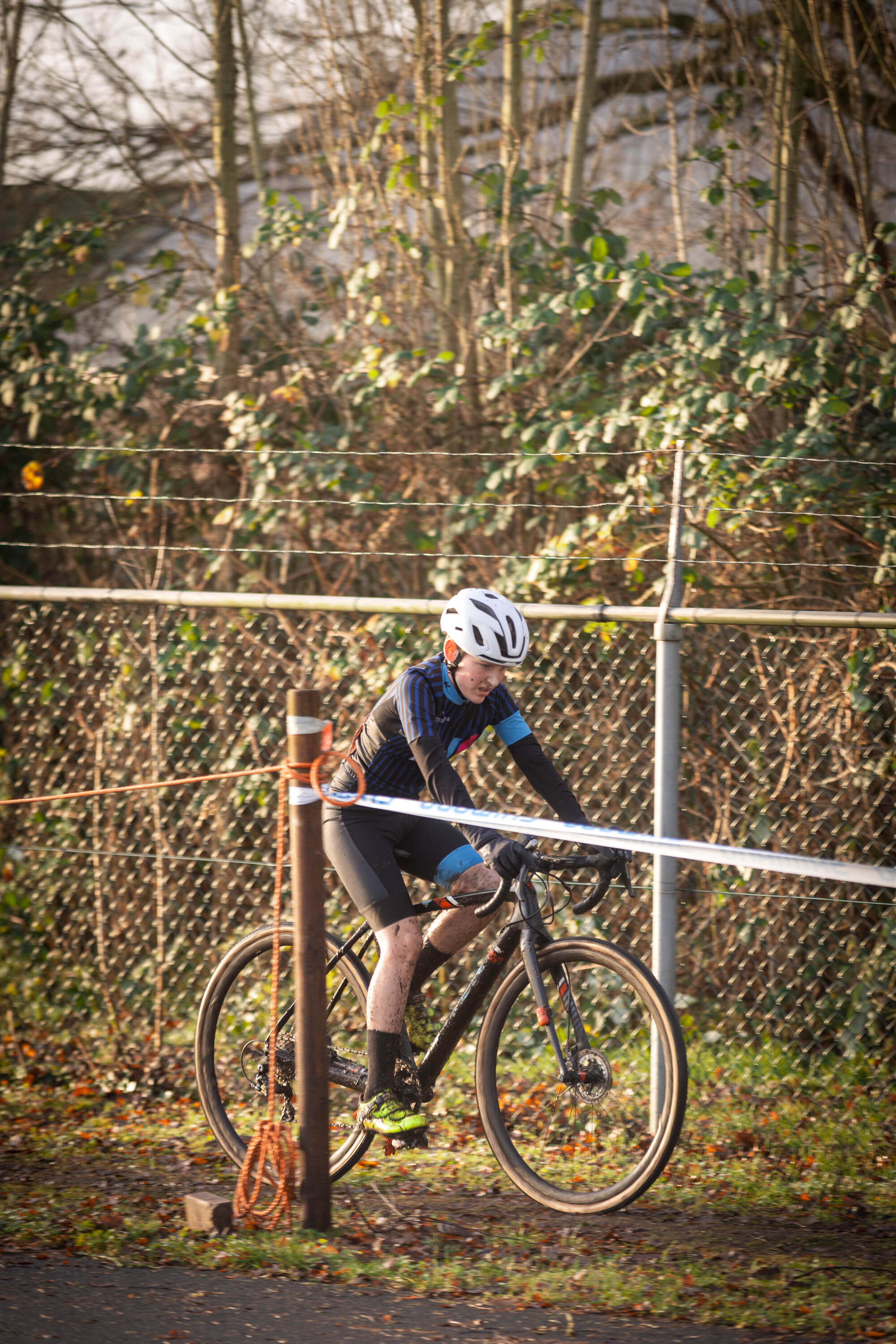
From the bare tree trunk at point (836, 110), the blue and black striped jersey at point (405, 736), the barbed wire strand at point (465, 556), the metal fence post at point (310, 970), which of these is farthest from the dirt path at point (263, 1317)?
the bare tree trunk at point (836, 110)

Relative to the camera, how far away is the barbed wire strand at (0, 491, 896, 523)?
515 centimetres

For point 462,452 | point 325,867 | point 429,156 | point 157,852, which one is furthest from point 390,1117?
point 429,156

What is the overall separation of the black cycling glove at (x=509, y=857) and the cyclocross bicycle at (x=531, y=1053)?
0.05m

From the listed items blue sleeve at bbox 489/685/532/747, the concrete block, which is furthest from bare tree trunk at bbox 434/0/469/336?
the concrete block

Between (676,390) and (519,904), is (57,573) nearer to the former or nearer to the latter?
(676,390)

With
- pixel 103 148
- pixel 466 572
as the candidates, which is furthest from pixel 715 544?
pixel 103 148

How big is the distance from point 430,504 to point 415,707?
145 centimetres

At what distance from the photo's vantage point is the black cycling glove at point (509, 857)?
3.76 meters

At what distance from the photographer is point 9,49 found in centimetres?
859

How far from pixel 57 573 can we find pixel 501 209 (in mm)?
3259

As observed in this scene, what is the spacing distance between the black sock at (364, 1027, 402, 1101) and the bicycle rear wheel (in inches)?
6.7

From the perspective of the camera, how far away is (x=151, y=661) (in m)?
5.77

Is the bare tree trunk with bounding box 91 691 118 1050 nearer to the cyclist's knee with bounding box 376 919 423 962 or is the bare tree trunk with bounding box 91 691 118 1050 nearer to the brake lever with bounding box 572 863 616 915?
the cyclist's knee with bounding box 376 919 423 962

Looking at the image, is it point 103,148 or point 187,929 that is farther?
point 103,148
